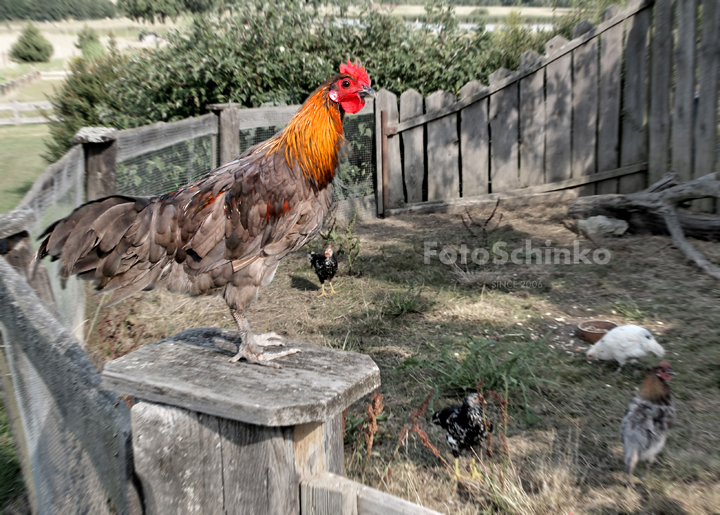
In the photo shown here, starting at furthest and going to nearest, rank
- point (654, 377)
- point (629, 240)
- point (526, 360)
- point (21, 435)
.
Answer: point (629, 240) < point (526, 360) < point (654, 377) < point (21, 435)

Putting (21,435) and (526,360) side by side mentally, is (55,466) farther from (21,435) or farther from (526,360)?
(526,360)

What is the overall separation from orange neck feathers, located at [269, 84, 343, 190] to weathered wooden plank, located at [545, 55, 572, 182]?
5731 mm

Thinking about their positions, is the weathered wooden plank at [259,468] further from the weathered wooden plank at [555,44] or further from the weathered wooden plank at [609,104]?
the weathered wooden plank at [555,44]

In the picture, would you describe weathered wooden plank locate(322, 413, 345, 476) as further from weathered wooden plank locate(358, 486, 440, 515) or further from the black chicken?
the black chicken

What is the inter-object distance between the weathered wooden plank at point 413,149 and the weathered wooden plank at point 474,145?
64 centimetres

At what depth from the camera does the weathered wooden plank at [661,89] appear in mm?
6555

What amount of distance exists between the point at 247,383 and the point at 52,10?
5126cm

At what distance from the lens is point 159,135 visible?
17.2 ft

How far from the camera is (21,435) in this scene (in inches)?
92.5

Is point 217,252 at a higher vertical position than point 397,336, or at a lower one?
higher

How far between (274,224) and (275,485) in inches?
58.7

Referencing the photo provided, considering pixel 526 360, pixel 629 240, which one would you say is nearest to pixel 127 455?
pixel 526 360

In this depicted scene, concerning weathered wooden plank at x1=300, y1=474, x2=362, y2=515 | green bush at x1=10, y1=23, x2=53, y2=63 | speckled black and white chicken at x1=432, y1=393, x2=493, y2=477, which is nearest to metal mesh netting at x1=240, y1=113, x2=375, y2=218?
speckled black and white chicken at x1=432, y1=393, x2=493, y2=477

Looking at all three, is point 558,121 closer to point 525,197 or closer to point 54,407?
point 525,197
